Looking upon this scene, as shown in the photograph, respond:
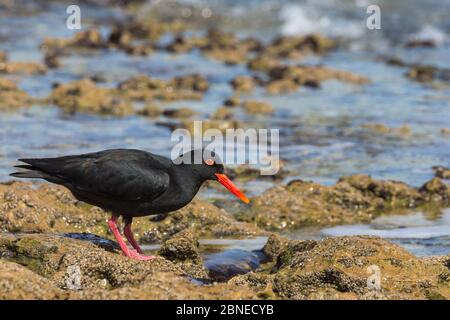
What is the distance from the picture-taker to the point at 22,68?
1575cm

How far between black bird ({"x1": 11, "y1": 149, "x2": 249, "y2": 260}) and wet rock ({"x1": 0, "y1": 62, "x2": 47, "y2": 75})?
9.25 metres

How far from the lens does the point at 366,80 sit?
16328mm

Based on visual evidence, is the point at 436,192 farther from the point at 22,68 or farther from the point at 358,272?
the point at 22,68

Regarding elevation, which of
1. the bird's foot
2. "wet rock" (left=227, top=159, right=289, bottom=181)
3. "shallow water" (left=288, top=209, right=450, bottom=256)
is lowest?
"shallow water" (left=288, top=209, right=450, bottom=256)

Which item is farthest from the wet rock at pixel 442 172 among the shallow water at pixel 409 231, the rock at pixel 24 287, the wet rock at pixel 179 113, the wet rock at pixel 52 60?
the wet rock at pixel 52 60

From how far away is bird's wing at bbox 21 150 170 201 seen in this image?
6453mm

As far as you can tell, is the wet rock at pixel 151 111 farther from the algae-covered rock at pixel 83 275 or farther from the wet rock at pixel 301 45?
the algae-covered rock at pixel 83 275

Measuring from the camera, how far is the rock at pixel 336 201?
28.3ft

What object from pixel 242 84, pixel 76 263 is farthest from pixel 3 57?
pixel 76 263

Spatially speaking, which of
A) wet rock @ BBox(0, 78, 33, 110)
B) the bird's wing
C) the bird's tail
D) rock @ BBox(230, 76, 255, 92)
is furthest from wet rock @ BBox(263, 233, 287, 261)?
rock @ BBox(230, 76, 255, 92)

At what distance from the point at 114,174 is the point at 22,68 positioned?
9.80m

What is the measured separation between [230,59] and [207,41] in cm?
197

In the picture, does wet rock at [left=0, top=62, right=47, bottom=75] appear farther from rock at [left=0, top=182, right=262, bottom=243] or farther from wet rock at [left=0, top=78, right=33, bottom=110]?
rock at [left=0, top=182, right=262, bottom=243]
